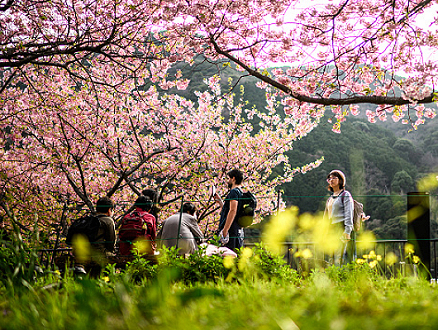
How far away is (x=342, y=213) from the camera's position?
4551 mm

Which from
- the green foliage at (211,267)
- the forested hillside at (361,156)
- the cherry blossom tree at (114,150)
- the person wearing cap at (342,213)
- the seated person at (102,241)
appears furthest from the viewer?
the forested hillside at (361,156)

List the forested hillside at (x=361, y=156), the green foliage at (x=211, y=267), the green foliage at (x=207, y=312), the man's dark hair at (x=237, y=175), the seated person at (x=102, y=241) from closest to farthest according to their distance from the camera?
1. the green foliage at (x=207, y=312)
2. the green foliage at (x=211, y=267)
3. the seated person at (x=102, y=241)
4. the man's dark hair at (x=237, y=175)
5. the forested hillside at (x=361, y=156)

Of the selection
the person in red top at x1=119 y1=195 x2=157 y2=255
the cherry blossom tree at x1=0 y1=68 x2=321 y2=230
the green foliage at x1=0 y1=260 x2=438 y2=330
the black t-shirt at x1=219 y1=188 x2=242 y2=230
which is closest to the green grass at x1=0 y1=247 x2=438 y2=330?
the green foliage at x1=0 y1=260 x2=438 y2=330

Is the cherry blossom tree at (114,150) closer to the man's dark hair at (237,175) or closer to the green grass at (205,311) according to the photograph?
the man's dark hair at (237,175)

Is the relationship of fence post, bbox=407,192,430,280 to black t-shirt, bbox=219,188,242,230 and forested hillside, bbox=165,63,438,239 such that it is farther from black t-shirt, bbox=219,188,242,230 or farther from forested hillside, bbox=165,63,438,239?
forested hillside, bbox=165,63,438,239

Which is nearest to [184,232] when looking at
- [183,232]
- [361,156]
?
[183,232]

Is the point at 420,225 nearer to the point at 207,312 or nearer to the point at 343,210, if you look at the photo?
the point at 343,210

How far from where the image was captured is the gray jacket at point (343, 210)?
445 centimetres

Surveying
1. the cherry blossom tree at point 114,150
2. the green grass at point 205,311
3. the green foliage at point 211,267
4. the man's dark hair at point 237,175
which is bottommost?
the green foliage at point 211,267

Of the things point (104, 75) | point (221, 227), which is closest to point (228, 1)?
point (221, 227)

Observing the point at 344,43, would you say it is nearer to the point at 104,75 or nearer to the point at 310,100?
the point at 310,100

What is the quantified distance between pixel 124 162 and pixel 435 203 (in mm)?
29221

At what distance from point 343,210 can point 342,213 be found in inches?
1.7

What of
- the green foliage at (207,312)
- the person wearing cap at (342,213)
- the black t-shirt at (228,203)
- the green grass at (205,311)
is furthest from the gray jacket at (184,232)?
the green foliage at (207,312)
